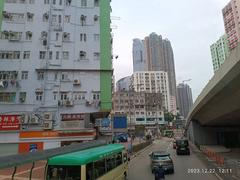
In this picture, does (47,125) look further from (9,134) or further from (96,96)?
(96,96)

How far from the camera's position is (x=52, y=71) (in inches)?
1469

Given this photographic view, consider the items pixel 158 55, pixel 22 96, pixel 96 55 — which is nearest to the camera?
pixel 22 96

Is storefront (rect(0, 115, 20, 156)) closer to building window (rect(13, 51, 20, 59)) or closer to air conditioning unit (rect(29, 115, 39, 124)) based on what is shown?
air conditioning unit (rect(29, 115, 39, 124))

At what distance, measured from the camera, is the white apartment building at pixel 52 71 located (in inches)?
1385

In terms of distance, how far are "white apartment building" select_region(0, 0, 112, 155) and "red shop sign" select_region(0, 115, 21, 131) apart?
0.13 m

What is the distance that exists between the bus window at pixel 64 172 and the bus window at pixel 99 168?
1.34 meters

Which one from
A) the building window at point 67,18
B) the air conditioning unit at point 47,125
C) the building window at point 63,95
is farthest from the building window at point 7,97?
the building window at point 67,18

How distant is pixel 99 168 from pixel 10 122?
2645cm

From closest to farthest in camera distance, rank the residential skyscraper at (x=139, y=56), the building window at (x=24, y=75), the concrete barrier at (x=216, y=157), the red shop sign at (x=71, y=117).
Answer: the concrete barrier at (x=216, y=157) < the red shop sign at (x=71, y=117) < the building window at (x=24, y=75) < the residential skyscraper at (x=139, y=56)

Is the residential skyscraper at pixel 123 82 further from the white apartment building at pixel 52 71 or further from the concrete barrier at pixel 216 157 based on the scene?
the concrete barrier at pixel 216 157

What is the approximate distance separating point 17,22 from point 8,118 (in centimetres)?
1459

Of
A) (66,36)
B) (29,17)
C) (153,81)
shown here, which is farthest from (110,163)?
(153,81)

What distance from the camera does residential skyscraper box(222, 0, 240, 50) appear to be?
299 ft

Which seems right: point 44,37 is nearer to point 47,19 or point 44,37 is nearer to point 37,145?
point 47,19
